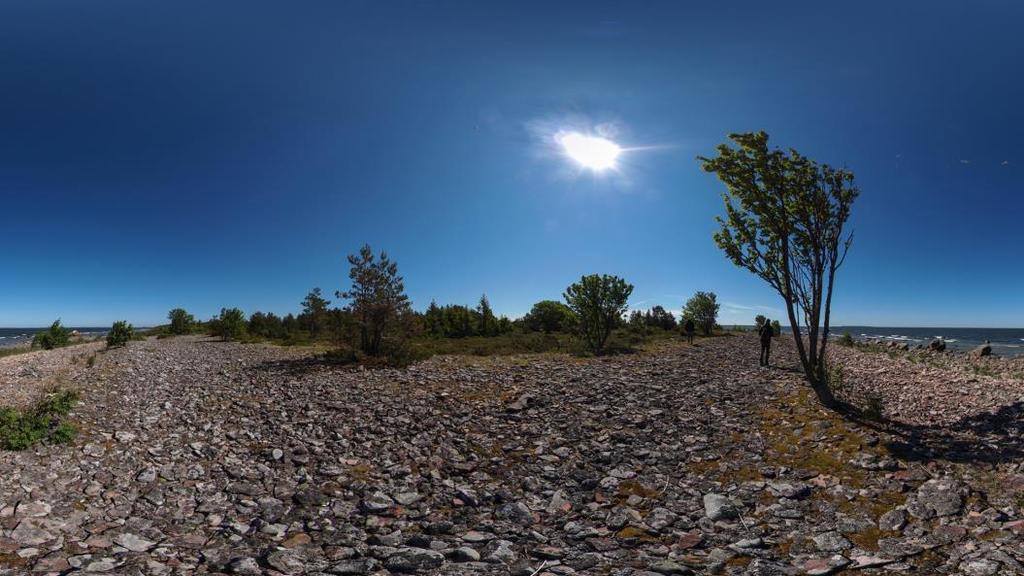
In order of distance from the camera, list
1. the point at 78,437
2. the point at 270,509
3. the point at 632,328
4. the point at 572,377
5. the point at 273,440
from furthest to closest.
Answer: the point at 632,328 → the point at 572,377 → the point at 273,440 → the point at 78,437 → the point at 270,509

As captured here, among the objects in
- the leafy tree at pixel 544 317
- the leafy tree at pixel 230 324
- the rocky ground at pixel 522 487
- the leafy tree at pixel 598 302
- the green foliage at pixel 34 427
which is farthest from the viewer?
the leafy tree at pixel 544 317

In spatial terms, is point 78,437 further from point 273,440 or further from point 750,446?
point 750,446

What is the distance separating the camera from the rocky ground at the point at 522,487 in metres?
5.15

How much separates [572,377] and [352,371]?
390 inches

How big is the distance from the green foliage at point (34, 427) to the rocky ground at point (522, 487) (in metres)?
0.49

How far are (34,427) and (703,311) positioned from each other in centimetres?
7584

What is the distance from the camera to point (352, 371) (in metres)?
20.7

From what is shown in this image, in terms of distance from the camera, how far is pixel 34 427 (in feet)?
28.7

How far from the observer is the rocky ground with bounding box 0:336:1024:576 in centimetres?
515

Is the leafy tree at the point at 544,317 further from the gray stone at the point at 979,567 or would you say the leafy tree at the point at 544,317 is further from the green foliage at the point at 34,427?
the gray stone at the point at 979,567

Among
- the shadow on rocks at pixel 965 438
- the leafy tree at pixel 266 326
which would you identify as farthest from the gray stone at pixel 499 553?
the leafy tree at pixel 266 326

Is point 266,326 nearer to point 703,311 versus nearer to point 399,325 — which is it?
point 399,325

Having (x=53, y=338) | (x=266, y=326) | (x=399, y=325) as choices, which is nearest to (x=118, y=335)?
(x=53, y=338)

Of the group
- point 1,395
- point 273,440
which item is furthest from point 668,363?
point 1,395
